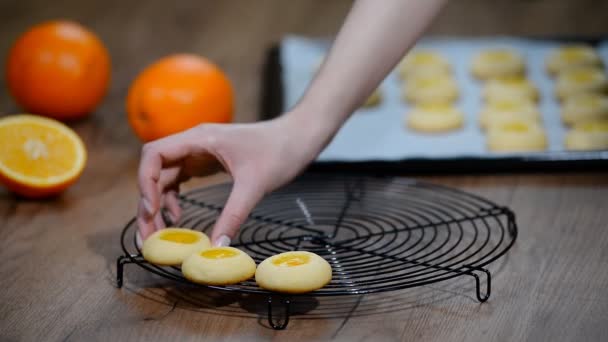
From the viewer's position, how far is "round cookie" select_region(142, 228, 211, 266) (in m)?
1.14

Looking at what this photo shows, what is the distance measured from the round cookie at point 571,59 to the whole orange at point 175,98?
0.76 m

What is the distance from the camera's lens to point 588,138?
1.67 metres

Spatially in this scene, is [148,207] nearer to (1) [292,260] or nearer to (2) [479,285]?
(1) [292,260]

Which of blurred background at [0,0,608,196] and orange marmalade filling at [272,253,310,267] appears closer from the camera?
orange marmalade filling at [272,253,310,267]

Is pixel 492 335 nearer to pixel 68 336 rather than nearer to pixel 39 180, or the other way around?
pixel 68 336

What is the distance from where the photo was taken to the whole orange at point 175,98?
1646 mm

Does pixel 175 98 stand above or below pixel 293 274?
below

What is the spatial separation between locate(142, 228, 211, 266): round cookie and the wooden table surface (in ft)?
0.19

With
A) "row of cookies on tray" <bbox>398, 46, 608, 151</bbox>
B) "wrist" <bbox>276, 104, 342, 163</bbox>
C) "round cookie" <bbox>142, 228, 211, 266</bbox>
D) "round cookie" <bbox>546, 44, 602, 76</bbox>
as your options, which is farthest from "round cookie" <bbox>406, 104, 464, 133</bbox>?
"round cookie" <bbox>142, 228, 211, 266</bbox>

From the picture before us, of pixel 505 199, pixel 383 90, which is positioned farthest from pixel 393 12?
pixel 383 90

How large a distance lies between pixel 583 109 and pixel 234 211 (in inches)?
35.4

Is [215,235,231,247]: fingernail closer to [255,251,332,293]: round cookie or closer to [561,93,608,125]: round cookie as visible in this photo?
[255,251,332,293]: round cookie

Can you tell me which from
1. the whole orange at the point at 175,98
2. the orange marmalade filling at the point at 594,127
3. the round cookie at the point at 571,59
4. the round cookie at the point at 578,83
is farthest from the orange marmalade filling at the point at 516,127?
the whole orange at the point at 175,98

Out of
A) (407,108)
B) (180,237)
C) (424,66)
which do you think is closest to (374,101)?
(407,108)
